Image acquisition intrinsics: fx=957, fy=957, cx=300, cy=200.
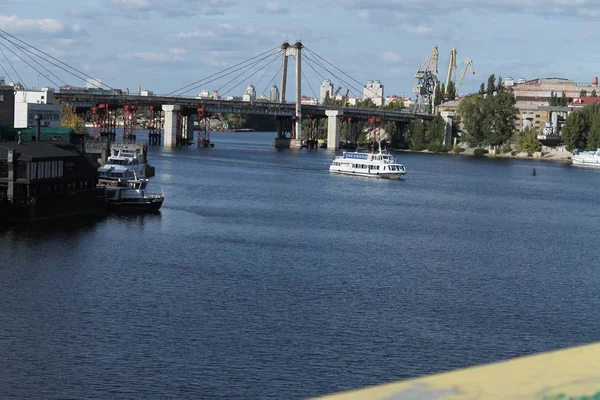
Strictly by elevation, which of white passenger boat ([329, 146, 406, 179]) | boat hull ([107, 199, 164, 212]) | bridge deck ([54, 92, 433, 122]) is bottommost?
boat hull ([107, 199, 164, 212])

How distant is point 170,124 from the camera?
93.5m

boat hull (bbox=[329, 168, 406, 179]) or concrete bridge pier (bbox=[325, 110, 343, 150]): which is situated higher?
concrete bridge pier (bbox=[325, 110, 343, 150])

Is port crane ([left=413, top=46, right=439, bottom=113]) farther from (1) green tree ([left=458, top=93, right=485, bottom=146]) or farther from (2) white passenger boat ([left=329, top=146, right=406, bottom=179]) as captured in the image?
(2) white passenger boat ([left=329, top=146, right=406, bottom=179])

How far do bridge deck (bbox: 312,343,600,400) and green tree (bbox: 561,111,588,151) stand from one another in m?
95.7

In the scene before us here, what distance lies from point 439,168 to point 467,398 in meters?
73.3

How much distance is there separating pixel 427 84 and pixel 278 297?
11446 cm

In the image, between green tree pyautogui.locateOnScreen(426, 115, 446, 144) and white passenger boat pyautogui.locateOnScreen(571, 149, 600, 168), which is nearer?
white passenger boat pyautogui.locateOnScreen(571, 149, 600, 168)

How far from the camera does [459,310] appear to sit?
19812 millimetres

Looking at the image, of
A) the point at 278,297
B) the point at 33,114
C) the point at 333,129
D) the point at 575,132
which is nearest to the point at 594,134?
the point at 575,132

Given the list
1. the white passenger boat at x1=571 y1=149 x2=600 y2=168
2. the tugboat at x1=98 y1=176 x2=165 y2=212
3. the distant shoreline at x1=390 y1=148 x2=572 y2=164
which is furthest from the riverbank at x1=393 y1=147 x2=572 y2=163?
the tugboat at x1=98 y1=176 x2=165 y2=212

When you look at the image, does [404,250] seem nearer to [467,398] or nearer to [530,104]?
[467,398]

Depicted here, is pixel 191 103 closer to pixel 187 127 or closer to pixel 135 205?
pixel 187 127

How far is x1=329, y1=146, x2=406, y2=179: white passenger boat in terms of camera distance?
61.9 metres

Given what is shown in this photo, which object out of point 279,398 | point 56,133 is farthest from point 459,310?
point 56,133
